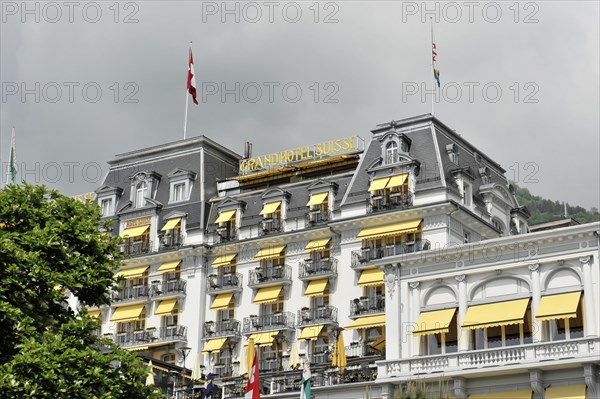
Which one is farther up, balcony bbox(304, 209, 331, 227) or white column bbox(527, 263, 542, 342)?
balcony bbox(304, 209, 331, 227)

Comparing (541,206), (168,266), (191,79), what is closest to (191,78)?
(191,79)

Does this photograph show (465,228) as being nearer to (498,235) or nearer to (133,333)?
(498,235)

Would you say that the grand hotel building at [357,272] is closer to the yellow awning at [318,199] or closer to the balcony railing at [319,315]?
the balcony railing at [319,315]

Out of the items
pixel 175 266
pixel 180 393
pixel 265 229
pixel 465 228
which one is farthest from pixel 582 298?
pixel 175 266

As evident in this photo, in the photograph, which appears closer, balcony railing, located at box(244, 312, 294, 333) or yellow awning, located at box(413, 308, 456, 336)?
yellow awning, located at box(413, 308, 456, 336)

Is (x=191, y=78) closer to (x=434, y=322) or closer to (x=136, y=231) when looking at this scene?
(x=136, y=231)

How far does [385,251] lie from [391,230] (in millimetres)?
1562

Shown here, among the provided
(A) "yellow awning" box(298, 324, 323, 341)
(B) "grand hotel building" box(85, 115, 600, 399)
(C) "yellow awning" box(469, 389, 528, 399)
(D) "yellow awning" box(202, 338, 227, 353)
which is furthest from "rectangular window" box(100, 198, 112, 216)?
(C) "yellow awning" box(469, 389, 528, 399)

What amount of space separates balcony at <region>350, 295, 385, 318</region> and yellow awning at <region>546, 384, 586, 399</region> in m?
21.1

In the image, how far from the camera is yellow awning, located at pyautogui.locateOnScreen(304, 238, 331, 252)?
72.8 metres

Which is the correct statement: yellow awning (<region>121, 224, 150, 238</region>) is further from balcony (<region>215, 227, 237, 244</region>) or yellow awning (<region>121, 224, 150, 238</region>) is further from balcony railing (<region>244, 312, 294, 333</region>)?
balcony railing (<region>244, 312, 294, 333</region>)

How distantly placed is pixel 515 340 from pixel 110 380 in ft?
66.7

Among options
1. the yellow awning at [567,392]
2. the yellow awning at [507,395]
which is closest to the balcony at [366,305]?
the yellow awning at [507,395]

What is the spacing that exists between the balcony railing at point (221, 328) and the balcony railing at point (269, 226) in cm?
696
